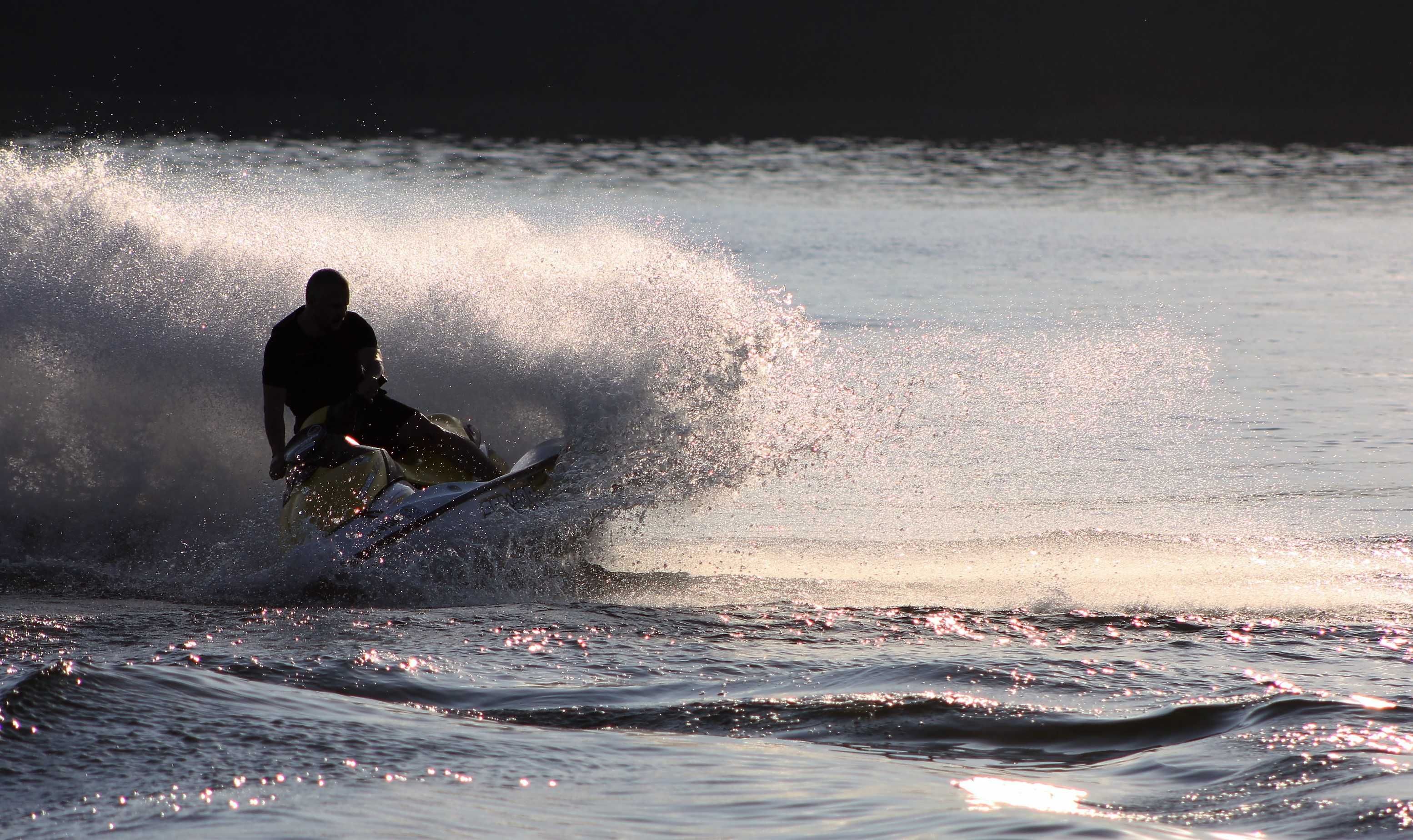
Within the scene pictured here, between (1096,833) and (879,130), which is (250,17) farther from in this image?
(1096,833)

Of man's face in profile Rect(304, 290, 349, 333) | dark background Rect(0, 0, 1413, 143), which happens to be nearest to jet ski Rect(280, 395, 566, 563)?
man's face in profile Rect(304, 290, 349, 333)

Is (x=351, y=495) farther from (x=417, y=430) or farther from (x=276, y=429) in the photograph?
(x=417, y=430)

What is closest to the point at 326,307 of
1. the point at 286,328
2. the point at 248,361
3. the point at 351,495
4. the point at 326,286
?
the point at 326,286

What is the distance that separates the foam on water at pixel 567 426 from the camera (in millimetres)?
7992

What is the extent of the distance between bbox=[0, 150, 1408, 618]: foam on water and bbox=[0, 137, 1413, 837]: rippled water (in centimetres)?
3

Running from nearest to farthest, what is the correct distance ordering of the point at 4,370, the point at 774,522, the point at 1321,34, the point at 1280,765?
the point at 1280,765
the point at 774,522
the point at 4,370
the point at 1321,34

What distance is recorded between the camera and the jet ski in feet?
25.1

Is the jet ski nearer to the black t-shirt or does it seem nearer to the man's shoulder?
the black t-shirt

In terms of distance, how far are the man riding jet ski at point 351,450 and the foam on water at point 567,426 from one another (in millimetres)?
223

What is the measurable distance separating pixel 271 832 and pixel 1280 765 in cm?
292

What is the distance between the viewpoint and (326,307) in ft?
26.0

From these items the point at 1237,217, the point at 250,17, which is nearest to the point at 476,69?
the point at 250,17

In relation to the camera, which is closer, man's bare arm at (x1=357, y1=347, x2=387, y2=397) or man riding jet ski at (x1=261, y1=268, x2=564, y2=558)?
man riding jet ski at (x1=261, y1=268, x2=564, y2=558)

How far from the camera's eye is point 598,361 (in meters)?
10.1
